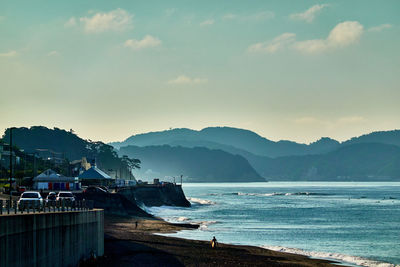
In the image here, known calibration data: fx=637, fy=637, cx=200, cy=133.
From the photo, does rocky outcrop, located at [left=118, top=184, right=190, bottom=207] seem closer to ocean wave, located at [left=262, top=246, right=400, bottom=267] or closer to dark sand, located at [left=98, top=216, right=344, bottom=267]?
ocean wave, located at [left=262, top=246, right=400, bottom=267]

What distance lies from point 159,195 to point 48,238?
12715cm

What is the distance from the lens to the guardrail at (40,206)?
25.3 m

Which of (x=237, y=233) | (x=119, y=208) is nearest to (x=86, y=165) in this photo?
(x=119, y=208)

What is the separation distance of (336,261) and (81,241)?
27972mm

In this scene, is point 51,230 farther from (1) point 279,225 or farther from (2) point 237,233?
(1) point 279,225

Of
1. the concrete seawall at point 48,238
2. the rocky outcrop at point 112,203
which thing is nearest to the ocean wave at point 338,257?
the concrete seawall at point 48,238

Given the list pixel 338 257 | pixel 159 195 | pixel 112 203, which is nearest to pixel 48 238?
pixel 338 257

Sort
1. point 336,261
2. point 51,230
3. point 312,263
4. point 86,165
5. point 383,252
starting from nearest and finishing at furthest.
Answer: point 51,230, point 312,263, point 336,261, point 383,252, point 86,165

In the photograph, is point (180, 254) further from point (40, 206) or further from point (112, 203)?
point (112, 203)

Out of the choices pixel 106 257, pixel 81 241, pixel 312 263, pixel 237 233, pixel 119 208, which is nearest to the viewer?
pixel 81 241

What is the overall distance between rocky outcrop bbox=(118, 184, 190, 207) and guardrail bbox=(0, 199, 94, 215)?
322ft

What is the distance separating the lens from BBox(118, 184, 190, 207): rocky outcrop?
14344 cm

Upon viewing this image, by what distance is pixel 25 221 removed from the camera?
23469 millimetres

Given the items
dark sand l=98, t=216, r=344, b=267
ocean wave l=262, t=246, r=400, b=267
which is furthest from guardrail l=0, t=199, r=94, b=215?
ocean wave l=262, t=246, r=400, b=267
